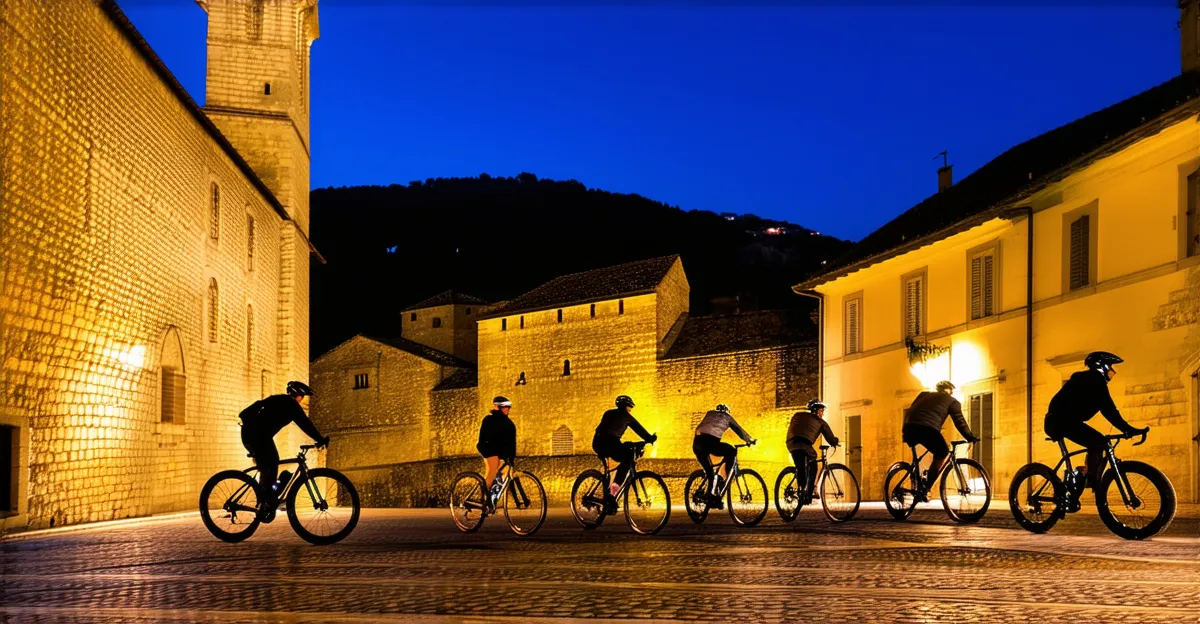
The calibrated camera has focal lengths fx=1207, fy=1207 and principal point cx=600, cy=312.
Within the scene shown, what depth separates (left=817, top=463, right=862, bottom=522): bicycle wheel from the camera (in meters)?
15.0

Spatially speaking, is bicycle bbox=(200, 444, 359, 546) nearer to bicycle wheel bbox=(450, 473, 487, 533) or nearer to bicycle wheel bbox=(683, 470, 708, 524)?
bicycle wheel bbox=(450, 473, 487, 533)

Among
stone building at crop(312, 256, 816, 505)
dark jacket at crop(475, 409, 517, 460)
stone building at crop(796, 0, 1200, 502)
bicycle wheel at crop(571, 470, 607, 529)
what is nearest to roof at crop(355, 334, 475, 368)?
stone building at crop(312, 256, 816, 505)

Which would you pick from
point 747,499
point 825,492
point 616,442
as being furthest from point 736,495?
point 616,442

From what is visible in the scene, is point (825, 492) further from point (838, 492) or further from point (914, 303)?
point (914, 303)

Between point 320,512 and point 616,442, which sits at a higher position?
point 616,442

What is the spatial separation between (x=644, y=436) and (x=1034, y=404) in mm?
10268

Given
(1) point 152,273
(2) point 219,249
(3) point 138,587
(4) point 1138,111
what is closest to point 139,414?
(1) point 152,273

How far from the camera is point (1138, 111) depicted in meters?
21.2

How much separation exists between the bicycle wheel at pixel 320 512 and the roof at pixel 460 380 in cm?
4985

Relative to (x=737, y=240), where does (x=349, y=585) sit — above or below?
below

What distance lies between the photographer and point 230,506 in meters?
11.5

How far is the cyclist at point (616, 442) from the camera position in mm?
13367

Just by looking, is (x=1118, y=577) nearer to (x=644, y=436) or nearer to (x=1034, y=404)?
(x=644, y=436)

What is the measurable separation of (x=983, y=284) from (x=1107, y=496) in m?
12.6
